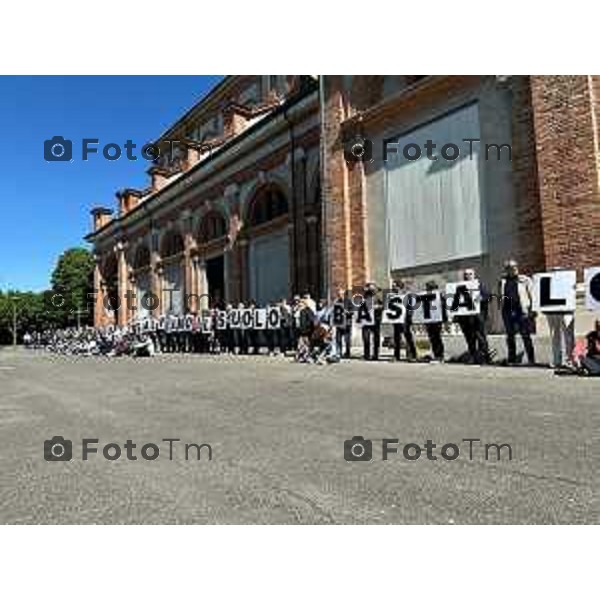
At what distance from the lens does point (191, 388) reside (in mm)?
12109

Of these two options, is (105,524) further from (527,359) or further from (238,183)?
(238,183)

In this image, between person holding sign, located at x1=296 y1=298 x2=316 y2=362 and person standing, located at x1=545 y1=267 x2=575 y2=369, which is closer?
person standing, located at x1=545 y1=267 x2=575 y2=369

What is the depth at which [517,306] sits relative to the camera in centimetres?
1301

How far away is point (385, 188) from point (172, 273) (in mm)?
23492

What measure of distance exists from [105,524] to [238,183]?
31.1 meters

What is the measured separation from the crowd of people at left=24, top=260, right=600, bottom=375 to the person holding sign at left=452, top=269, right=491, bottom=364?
0.06 feet

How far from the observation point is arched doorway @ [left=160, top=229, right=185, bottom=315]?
4159 centimetres

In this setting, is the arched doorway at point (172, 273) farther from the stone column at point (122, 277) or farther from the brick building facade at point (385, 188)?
the stone column at point (122, 277)

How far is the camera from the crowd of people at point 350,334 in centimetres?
1238

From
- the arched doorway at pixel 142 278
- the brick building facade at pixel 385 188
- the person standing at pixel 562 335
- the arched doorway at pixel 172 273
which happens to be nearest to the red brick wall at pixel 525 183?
the brick building facade at pixel 385 188

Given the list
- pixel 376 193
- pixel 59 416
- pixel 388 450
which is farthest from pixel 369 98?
pixel 388 450

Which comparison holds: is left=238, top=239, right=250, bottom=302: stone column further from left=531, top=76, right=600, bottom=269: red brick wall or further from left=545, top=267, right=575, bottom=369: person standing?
left=545, top=267, right=575, bottom=369: person standing

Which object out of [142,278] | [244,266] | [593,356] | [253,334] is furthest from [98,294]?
Result: [593,356]

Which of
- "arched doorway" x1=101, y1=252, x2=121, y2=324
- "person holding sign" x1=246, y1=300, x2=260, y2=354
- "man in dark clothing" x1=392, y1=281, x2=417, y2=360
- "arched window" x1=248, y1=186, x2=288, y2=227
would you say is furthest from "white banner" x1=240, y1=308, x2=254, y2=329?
"arched doorway" x1=101, y1=252, x2=121, y2=324
